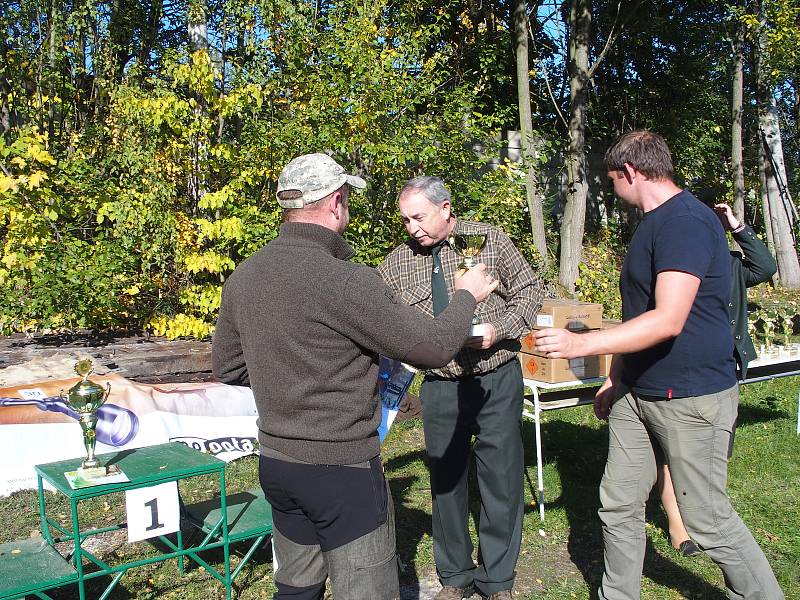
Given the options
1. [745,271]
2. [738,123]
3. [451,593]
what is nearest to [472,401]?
[451,593]

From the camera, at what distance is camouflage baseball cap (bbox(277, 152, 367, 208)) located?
2.29 meters

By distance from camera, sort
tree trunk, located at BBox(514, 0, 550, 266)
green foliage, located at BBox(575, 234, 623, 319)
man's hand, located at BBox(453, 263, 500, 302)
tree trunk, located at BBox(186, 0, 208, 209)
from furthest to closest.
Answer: tree trunk, located at BBox(514, 0, 550, 266) → green foliage, located at BBox(575, 234, 623, 319) → tree trunk, located at BBox(186, 0, 208, 209) → man's hand, located at BBox(453, 263, 500, 302)

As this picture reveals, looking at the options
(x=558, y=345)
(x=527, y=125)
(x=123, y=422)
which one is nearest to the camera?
(x=558, y=345)

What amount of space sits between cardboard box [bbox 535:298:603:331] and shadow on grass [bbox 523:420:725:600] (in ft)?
3.70

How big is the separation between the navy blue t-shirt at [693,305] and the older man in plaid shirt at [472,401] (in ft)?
2.51

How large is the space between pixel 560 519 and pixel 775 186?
11.5 metres

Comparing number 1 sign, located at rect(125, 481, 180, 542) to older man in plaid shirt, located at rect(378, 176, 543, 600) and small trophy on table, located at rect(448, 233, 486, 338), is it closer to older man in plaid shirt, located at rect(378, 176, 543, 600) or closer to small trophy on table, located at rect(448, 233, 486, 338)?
older man in plaid shirt, located at rect(378, 176, 543, 600)

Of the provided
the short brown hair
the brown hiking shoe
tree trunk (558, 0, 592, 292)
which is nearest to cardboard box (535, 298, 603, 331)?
the brown hiking shoe

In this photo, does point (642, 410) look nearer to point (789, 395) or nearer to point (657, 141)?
point (657, 141)

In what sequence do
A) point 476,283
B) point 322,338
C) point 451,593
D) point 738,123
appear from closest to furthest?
point 322,338
point 476,283
point 451,593
point 738,123

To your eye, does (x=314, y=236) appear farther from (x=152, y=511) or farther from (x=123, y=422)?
(x=123, y=422)

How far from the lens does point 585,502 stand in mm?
4840

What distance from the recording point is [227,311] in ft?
8.01

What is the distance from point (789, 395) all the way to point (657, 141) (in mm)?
5494
